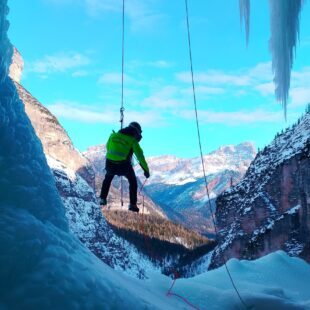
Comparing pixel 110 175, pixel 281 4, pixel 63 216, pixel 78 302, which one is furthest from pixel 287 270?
pixel 78 302

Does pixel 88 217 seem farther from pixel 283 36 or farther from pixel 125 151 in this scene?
pixel 283 36

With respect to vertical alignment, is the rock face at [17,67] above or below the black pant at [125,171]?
above

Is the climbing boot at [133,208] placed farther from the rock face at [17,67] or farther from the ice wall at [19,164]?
the rock face at [17,67]

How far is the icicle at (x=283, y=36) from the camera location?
9.48 metres

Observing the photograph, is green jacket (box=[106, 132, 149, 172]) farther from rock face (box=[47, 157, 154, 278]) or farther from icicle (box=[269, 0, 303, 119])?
rock face (box=[47, 157, 154, 278])

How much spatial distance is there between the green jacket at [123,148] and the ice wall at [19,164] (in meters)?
3.97

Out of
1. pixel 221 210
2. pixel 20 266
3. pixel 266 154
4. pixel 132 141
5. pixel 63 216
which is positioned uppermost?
pixel 266 154

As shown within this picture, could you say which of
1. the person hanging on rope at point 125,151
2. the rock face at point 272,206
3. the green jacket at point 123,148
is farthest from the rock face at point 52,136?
the green jacket at point 123,148

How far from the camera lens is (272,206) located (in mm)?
65938

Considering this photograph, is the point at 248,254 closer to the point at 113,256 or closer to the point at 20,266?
the point at 113,256

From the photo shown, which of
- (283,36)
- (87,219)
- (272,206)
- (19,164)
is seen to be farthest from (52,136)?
(19,164)

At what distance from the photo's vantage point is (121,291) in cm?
498

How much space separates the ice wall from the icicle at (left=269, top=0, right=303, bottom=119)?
20.4ft

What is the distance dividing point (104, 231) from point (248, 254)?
3861 centimetres
